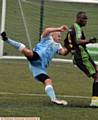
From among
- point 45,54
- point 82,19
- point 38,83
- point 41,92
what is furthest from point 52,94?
point 38,83

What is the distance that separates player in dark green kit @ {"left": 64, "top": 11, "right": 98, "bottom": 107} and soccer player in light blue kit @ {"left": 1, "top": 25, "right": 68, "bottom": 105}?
8.3 inches

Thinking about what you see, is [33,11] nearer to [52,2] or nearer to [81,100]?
[52,2]

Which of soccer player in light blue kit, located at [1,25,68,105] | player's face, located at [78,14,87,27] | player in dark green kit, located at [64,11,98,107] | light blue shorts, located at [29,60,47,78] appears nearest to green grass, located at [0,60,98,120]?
soccer player in light blue kit, located at [1,25,68,105]

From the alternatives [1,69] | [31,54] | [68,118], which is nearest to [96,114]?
[68,118]

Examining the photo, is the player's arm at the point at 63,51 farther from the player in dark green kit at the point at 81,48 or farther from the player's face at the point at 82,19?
the player's face at the point at 82,19

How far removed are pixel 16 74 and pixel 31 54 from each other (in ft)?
20.1

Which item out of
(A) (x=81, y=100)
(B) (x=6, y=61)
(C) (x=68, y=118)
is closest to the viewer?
(C) (x=68, y=118)

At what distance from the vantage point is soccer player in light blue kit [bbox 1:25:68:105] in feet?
41.9

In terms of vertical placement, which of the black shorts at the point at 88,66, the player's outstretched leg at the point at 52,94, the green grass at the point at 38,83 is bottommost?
the green grass at the point at 38,83

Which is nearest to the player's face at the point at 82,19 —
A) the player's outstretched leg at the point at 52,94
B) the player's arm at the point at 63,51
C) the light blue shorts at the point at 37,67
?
the player's arm at the point at 63,51

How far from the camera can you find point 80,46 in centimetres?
1323

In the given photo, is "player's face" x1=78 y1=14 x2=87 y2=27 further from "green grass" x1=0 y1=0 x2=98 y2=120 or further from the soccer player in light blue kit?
"green grass" x1=0 y1=0 x2=98 y2=120

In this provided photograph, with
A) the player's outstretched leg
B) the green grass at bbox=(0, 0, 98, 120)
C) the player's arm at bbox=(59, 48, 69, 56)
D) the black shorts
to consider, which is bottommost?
the green grass at bbox=(0, 0, 98, 120)

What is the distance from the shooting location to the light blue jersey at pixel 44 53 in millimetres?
13039
